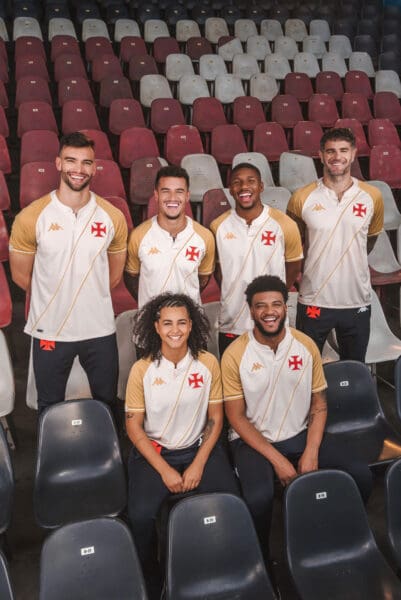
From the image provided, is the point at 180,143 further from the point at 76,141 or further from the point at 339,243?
the point at 76,141

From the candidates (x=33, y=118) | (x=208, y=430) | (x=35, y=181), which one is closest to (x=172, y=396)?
(x=208, y=430)

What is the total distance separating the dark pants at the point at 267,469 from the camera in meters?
2.29

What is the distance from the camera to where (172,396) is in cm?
238

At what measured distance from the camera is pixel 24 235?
249 centimetres

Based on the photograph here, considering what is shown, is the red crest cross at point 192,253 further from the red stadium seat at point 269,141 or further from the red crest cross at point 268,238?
the red stadium seat at point 269,141

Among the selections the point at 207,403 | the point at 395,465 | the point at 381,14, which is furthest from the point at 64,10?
the point at 395,465

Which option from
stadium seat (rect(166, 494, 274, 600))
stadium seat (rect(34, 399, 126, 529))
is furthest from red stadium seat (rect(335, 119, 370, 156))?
stadium seat (rect(166, 494, 274, 600))

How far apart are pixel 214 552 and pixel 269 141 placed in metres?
4.01

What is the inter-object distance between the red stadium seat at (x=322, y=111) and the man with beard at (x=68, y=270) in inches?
153

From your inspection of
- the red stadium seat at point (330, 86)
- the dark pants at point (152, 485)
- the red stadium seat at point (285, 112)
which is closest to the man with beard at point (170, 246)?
the dark pants at point (152, 485)

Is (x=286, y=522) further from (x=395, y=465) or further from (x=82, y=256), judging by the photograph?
(x=82, y=256)

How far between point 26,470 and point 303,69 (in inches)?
222

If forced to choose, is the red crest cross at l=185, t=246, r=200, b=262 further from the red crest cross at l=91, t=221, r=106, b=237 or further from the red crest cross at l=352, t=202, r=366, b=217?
the red crest cross at l=352, t=202, r=366, b=217

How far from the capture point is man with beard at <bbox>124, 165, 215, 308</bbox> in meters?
2.66
